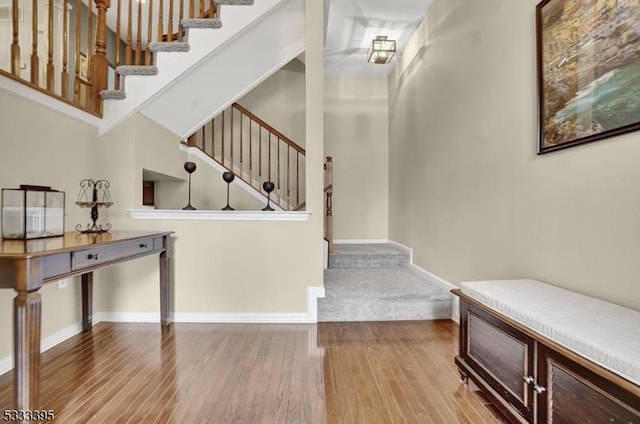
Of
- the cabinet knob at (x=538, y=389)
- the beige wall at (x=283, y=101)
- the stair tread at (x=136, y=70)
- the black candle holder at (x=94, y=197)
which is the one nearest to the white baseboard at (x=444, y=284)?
the cabinet knob at (x=538, y=389)

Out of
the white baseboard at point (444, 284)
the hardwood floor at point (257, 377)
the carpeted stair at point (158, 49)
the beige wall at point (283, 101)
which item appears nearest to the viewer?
the hardwood floor at point (257, 377)

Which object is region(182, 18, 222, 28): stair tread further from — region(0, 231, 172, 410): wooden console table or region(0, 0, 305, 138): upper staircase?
region(0, 231, 172, 410): wooden console table

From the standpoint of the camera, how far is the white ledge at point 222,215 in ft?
9.64

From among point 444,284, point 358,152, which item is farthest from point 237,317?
point 358,152

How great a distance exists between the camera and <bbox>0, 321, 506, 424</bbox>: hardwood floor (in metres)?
1.67

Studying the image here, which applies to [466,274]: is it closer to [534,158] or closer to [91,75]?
[534,158]

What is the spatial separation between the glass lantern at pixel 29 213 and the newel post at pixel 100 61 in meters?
1.14

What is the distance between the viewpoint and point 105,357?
2.27 meters

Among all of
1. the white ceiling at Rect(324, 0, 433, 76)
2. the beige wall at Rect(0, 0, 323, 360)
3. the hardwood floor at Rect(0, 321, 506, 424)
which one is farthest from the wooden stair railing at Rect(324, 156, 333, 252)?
the hardwood floor at Rect(0, 321, 506, 424)

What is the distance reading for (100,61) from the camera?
2926 millimetres

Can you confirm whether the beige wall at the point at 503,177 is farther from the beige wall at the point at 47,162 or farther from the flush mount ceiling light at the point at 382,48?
the beige wall at the point at 47,162

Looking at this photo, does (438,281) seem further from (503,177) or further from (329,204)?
(329,204)

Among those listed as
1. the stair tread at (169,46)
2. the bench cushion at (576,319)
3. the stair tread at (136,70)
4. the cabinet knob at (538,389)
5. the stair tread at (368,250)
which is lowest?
the cabinet knob at (538,389)

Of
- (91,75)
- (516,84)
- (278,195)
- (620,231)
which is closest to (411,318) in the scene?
(620,231)
